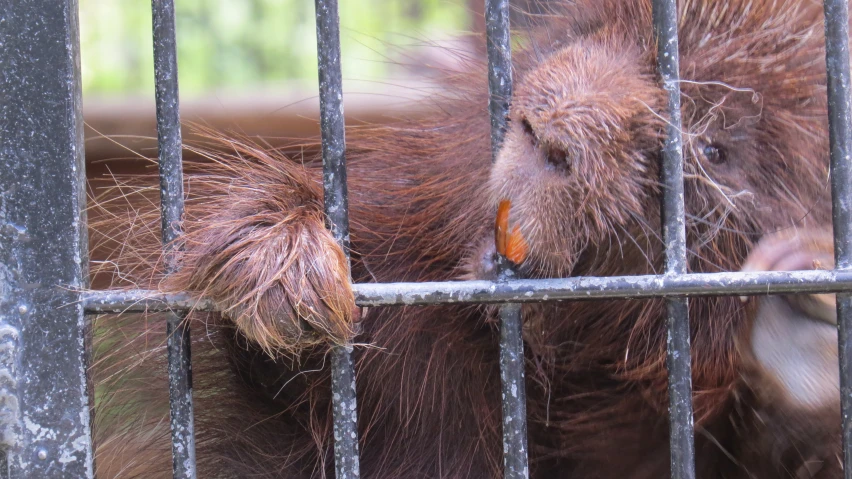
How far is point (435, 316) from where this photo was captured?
1418mm

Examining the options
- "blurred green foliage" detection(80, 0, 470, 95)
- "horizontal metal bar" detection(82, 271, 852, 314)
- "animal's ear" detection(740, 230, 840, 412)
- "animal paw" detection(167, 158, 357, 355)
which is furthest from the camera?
"blurred green foliage" detection(80, 0, 470, 95)

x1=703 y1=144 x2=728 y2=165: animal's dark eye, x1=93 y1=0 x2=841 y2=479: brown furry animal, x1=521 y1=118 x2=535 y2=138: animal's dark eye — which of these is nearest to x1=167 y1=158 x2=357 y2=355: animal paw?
x1=93 y1=0 x2=841 y2=479: brown furry animal

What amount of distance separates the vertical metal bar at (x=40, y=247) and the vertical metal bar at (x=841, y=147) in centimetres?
88

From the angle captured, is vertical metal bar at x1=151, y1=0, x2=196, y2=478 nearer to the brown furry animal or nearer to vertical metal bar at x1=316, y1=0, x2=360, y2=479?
the brown furry animal

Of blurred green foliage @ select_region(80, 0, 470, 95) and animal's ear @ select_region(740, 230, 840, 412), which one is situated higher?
blurred green foliage @ select_region(80, 0, 470, 95)

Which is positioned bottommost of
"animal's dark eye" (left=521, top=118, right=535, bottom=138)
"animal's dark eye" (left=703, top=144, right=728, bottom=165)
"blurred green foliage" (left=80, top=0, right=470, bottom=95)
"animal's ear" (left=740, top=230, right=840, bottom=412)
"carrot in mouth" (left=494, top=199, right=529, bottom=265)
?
"animal's ear" (left=740, top=230, right=840, bottom=412)

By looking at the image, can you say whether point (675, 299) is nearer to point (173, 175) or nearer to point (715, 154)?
point (715, 154)

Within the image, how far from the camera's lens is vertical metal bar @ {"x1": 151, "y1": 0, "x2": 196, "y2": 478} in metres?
1.00

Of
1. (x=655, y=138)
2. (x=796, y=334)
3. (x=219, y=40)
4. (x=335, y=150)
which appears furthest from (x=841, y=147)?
(x=219, y=40)

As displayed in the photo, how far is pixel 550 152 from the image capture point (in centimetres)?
106

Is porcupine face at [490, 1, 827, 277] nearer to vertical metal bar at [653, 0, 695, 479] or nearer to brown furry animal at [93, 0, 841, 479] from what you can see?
brown furry animal at [93, 0, 841, 479]

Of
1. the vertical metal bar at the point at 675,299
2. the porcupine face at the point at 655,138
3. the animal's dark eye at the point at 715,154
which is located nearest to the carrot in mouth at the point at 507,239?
the porcupine face at the point at 655,138

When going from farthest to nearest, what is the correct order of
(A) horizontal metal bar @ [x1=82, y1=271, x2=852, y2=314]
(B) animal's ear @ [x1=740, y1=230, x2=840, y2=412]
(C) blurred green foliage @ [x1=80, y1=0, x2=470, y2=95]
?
(C) blurred green foliage @ [x1=80, y1=0, x2=470, y2=95]
(B) animal's ear @ [x1=740, y1=230, x2=840, y2=412]
(A) horizontal metal bar @ [x1=82, y1=271, x2=852, y2=314]

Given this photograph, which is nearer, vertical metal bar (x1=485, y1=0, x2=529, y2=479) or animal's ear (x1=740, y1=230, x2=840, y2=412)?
vertical metal bar (x1=485, y1=0, x2=529, y2=479)
